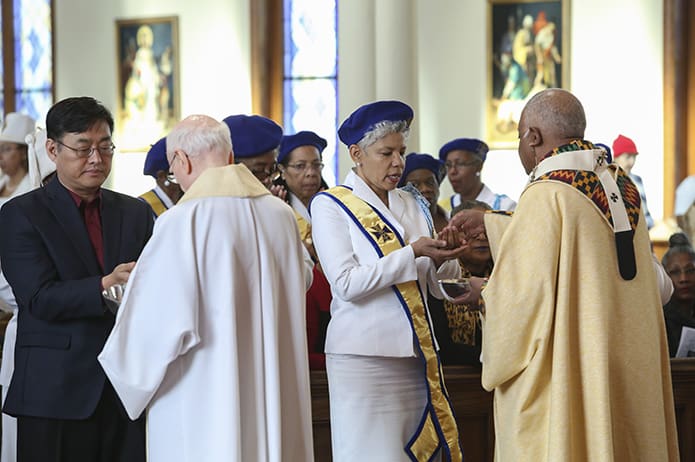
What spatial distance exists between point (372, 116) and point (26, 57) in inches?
345

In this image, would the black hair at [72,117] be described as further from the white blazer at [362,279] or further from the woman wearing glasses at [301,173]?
the woman wearing glasses at [301,173]

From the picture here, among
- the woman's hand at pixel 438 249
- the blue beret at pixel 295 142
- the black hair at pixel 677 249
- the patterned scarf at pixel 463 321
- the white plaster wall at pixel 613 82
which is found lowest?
the patterned scarf at pixel 463 321

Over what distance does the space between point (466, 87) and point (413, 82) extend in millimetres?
2035

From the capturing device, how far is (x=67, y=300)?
140 inches

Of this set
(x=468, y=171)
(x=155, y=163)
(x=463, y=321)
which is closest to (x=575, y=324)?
(x=463, y=321)

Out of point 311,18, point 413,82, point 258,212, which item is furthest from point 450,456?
point 311,18

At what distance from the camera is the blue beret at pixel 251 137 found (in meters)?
4.93

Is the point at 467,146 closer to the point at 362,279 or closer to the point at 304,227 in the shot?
the point at 304,227

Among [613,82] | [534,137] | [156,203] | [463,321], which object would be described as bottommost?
[463,321]

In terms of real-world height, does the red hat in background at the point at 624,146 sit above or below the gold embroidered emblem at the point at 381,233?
above

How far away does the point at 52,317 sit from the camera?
3.61 m

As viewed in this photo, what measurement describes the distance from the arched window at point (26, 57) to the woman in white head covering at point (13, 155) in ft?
14.8

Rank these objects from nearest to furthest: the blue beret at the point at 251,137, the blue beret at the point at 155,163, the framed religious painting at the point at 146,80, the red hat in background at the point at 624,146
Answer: the blue beret at the point at 251,137
the blue beret at the point at 155,163
the red hat in background at the point at 624,146
the framed religious painting at the point at 146,80

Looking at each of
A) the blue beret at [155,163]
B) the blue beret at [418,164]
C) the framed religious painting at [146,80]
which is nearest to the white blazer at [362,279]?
Answer: the blue beret at [155,163]
